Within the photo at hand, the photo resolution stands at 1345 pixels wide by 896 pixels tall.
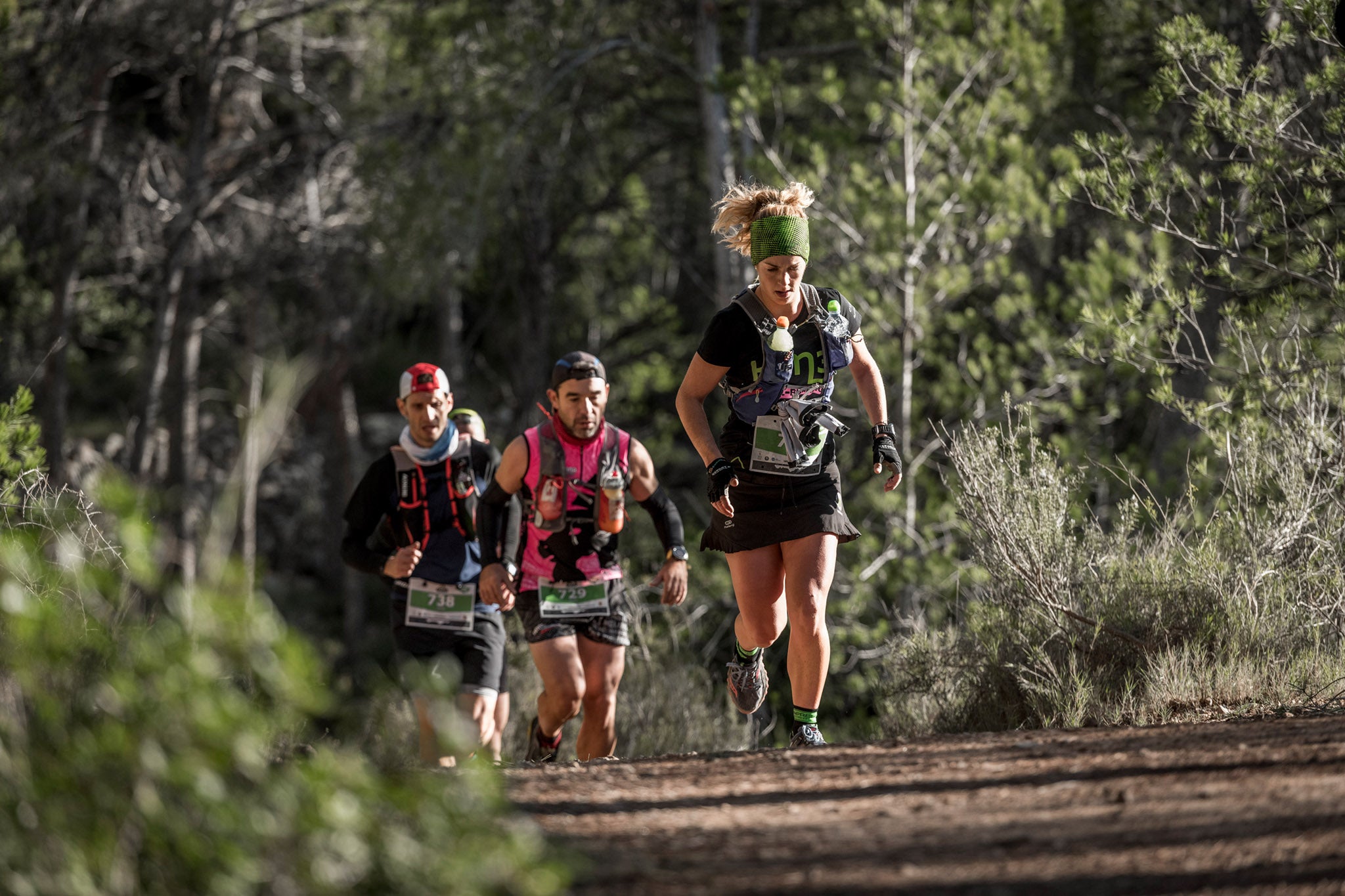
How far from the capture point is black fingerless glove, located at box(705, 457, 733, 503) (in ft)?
16.8

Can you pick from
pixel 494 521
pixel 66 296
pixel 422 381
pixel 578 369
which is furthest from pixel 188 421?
pixel 578 369

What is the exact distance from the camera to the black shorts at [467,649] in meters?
5.93

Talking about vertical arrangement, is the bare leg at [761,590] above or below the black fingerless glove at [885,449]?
below


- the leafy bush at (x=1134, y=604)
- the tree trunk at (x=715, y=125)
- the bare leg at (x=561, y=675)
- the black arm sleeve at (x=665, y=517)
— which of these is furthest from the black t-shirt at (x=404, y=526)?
the tree trunk at (x=715, y=125)

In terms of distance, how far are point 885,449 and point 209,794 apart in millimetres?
3547

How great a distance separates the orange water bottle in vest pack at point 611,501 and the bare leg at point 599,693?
0.56 metres

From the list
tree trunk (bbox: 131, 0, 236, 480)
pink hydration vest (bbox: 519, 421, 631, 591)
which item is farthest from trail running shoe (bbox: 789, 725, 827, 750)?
tree trunk (bbox: 131, 0, 236, 480)

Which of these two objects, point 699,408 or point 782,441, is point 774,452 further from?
point 699,408

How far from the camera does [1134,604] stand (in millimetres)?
5863

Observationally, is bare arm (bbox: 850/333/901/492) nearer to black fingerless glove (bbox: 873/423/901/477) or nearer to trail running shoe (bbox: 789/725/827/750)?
black fingerless glove (bbox: 873/423/901/477)

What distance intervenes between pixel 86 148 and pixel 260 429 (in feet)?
54.0

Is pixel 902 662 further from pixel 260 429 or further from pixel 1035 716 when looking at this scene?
pixel 260 429

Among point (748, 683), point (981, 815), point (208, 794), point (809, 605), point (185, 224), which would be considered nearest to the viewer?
point (208, 794)

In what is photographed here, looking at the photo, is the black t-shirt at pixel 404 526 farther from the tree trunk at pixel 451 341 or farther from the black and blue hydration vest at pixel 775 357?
the tree trunk at pixel 451 341
